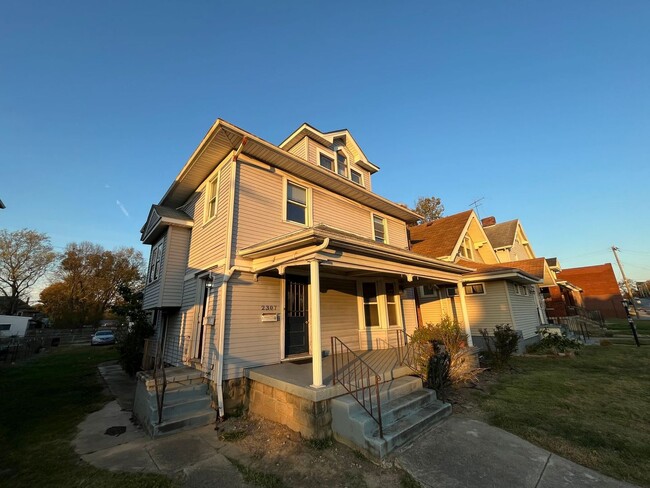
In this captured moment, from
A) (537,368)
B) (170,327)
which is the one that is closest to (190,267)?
(170,327)

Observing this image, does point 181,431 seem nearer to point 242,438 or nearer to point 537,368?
point 242,438

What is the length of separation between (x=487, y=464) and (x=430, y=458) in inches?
29.3

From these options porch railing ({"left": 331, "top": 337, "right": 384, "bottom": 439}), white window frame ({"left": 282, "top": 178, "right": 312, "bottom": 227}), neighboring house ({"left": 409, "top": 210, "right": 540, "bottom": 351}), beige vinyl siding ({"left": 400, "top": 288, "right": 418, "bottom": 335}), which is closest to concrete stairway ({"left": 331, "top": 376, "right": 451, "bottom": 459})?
porch railing ({"left": 331, "top": 337, "right": 384, "bottom": 439})

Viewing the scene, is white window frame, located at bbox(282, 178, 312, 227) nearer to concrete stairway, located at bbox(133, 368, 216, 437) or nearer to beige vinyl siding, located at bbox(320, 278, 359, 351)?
beige vinyl siding, located at bbox(320, 278, 359, 351)

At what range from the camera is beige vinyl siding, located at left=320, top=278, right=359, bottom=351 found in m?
8.55

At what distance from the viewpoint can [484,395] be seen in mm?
6504

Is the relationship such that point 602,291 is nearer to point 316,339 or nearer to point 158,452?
point 316,339

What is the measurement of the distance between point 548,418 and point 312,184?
811 cm

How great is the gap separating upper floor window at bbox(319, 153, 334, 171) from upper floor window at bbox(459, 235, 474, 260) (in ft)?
31.5

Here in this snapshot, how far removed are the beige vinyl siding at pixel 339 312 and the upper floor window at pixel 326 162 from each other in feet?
14.8

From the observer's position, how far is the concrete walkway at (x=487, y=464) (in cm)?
337

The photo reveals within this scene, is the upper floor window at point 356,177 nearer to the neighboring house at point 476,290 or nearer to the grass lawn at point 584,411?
the neighboring house at point 476,290

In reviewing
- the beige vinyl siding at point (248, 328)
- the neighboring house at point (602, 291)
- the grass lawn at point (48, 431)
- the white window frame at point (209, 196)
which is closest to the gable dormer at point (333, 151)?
the white window frame at point (209, 196)

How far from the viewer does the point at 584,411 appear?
5.43m
